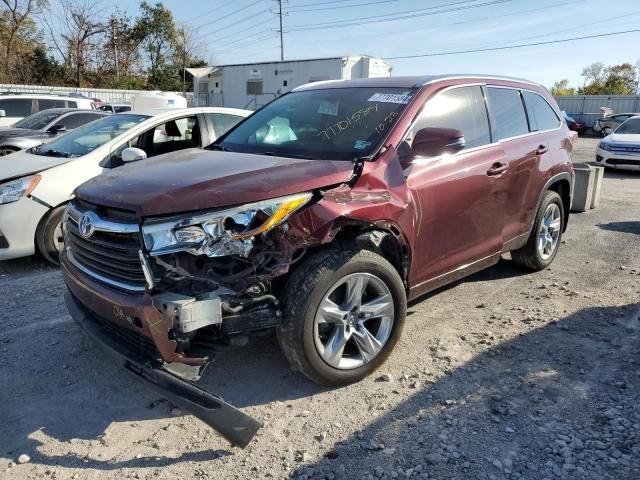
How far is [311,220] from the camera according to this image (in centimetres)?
284

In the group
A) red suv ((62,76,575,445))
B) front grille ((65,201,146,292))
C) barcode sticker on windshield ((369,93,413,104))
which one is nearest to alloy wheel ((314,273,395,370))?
red suv ((62,76,575,445))

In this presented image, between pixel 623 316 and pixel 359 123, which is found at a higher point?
pixel 359 123

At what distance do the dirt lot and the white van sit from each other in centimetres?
1210

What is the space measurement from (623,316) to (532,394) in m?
1.73

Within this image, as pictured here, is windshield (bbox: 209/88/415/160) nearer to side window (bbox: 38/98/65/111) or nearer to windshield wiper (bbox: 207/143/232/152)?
windshield wiper (bbox: 207/143/232/152)

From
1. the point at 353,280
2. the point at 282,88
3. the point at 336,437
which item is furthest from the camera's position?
the point at 282,88

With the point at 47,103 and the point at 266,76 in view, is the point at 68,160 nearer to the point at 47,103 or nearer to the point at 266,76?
the point at 47,103

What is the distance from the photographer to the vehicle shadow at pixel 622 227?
24.2 ft

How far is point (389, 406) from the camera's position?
10.1 ft

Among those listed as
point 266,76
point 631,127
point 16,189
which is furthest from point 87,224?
point 266,76

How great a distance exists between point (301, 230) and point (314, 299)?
391 mm

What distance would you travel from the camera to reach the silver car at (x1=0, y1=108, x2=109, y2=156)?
11.1 m

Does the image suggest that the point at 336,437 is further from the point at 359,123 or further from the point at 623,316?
the point at 623,316

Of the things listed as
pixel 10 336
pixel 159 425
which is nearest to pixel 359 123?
pixel 159 425
